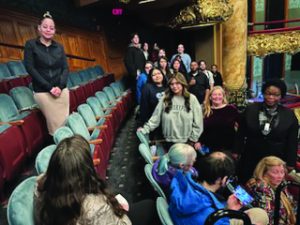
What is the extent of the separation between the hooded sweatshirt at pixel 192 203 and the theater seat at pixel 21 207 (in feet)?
0.80

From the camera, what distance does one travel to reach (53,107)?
0.95 m

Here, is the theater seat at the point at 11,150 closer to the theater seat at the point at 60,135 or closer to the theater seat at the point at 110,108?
the theater seat at the point at 60,135

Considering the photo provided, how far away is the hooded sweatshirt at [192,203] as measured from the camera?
48 centimetres

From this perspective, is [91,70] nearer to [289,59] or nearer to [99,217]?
[99,217]

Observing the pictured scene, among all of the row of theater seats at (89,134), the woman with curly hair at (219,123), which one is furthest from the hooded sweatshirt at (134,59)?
the woman with curly hair at (219,123)

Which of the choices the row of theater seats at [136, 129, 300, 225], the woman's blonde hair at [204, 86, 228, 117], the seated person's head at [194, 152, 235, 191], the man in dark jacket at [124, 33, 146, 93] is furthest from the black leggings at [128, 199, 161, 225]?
the man in dark jacket at [124, 33, 146, 93]

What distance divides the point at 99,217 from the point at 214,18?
6.77 ft

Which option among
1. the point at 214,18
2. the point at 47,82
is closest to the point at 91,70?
the point at 214,18

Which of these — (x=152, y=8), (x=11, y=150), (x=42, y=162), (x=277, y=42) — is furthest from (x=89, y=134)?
(x=277, y=42)

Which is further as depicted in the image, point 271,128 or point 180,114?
point 180,114

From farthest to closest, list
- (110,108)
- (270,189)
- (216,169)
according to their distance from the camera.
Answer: (110,108)
(270,189)
(216,169)

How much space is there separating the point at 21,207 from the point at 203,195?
296 millimetres

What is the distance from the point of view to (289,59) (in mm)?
4273

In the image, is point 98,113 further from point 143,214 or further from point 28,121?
point 143,214
